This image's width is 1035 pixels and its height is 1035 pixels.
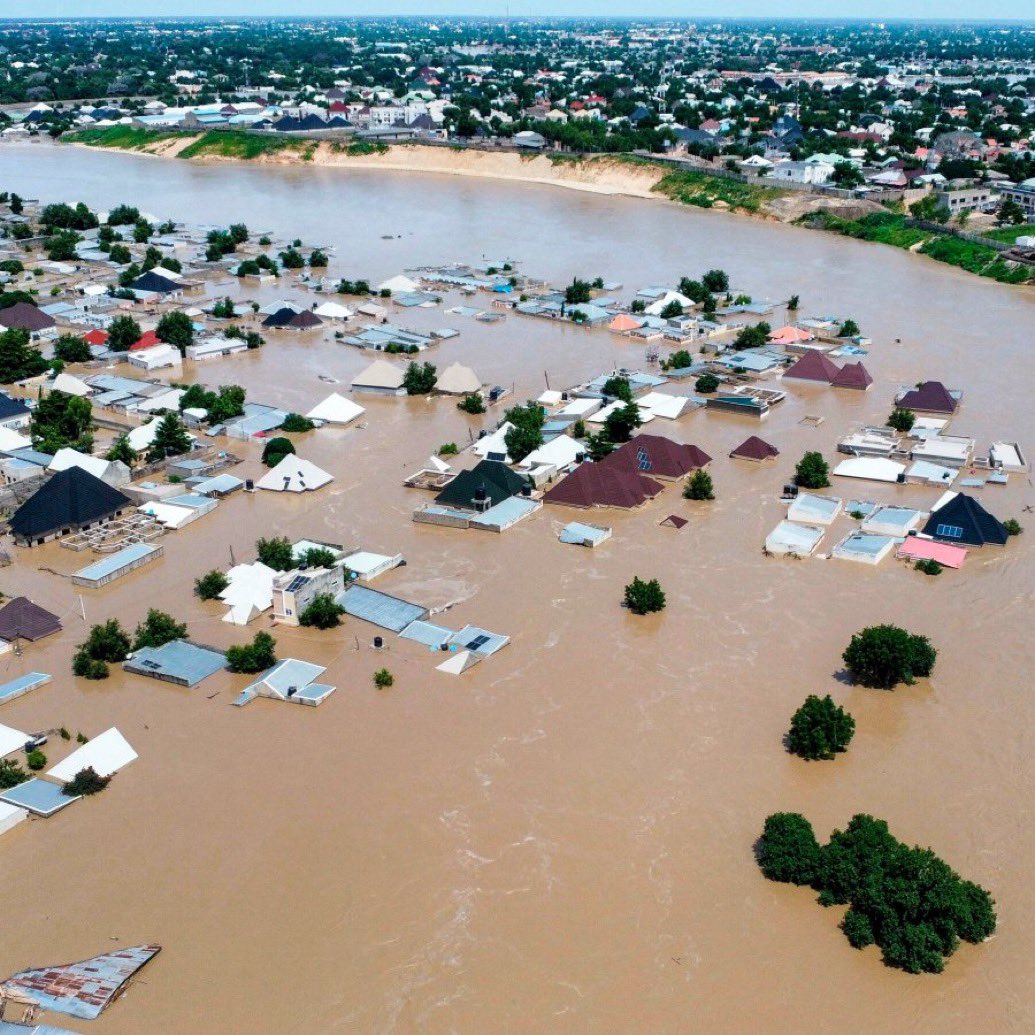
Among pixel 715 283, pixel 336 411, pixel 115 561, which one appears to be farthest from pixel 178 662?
pixel 715 283

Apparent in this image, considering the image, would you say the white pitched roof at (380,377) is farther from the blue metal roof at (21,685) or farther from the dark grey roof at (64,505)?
the blue metal roof at (21,685)

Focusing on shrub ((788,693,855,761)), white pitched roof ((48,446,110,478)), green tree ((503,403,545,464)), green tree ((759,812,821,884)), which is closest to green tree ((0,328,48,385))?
white pitched roof ((48,446,110,478))

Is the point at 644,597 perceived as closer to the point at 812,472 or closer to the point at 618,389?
the point at 812,472

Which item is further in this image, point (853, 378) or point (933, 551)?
point (853, 378)

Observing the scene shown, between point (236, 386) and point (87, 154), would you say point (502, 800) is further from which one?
point (87, 154)

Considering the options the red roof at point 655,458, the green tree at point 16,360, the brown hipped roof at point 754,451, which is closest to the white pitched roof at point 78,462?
the green tree at point 16,360

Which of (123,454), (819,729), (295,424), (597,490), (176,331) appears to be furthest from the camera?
(176,331)

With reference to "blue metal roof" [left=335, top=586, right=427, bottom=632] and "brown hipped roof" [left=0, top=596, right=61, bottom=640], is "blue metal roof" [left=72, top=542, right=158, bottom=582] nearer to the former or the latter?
"brown hipped roof" [left=0, top=596, right=61, bottom=640]

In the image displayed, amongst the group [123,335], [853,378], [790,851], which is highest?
[790,851]
